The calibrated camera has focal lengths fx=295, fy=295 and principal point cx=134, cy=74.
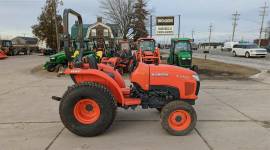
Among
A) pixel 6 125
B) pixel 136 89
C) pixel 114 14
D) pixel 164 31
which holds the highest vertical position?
pixel 114 14

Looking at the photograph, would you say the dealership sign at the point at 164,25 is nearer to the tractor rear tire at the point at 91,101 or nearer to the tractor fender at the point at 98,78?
the tractor fender at the point at 98,78

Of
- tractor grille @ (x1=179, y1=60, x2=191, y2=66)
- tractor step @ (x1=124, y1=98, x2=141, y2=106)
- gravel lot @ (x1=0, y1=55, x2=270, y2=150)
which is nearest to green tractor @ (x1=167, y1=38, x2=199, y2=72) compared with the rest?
tractor grille @ (x1=179, y1=60, x2=191, y2=66)

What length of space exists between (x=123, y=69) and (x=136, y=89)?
10091mm

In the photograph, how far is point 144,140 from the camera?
5000mm

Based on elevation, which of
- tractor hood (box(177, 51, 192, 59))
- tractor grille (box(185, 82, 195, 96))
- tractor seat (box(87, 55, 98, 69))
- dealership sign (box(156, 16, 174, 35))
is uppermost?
dealership sign (box(156, 16, 174, 35))

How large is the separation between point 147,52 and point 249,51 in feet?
65.9

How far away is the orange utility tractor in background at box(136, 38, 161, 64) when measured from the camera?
16692 mm

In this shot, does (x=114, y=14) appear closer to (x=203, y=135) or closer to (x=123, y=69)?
(x=123, y=69)

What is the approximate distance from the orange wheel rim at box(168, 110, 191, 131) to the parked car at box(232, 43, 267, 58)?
30.4m

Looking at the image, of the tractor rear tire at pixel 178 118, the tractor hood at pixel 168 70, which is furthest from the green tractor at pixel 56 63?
the tractor rear tire at pixel 178 118

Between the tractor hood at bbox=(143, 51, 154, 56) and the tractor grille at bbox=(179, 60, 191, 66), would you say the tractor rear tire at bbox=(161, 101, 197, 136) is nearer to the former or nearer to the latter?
the tractor grille at bbox=(179, 60, 191, 66)

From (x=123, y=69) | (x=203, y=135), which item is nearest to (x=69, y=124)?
(x=203, y=135)

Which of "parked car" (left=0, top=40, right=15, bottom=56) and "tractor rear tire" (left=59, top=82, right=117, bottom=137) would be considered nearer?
"tractor rear tire" (left=59, top=82, right=117, bottom=137)

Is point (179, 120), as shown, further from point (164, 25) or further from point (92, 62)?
point (164, 25)
